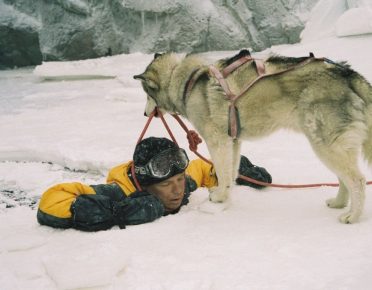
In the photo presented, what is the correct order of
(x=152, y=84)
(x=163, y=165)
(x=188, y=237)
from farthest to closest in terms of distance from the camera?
(x=152, y=84)
(x=163, y=165)
(x=188, y=237)

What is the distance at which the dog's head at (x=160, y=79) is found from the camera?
3293 mm

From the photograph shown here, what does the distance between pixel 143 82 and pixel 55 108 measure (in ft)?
13.8

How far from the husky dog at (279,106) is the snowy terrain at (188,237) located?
281 mm

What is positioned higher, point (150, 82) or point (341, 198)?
point (150, 82)

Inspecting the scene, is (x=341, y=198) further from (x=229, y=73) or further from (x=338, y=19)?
(x=338, y=19)

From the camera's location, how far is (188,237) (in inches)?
93.8

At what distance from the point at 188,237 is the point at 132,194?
58 centimetres

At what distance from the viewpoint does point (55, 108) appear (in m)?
7.07

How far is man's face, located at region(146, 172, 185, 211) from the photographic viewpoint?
2.84 m

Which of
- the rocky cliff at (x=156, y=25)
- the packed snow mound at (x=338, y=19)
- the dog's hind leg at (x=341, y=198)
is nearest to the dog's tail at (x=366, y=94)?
the dog's hind leg at (x=341, y=198)

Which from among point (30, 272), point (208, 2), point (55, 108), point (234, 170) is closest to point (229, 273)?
point (30, 272)

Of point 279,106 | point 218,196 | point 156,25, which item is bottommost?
point 218,196

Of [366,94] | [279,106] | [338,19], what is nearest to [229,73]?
[279,106]

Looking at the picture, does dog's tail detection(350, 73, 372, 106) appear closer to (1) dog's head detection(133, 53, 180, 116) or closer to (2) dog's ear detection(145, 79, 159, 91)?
(1) dog's head detection(133, 53, 180, 116)
